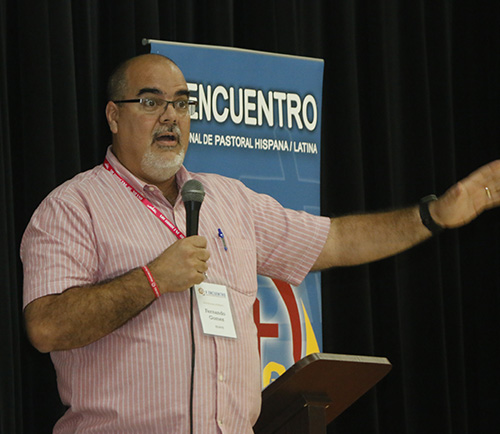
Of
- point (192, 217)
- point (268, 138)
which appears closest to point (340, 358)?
point (192, 217)

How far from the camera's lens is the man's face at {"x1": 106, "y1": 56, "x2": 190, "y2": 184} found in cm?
237

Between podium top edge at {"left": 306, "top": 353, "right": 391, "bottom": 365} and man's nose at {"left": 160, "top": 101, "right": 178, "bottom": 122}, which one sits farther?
man's nose at {"left": 160, "top": 101, "right": 178, "bottom": 122}

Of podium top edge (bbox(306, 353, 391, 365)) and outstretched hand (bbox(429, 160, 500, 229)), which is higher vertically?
outstretched hand (bbox(429, 160, 500, 229))

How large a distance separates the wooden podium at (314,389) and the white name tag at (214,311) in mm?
193

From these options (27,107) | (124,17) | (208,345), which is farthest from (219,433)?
(124,17)

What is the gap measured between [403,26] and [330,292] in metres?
1.56

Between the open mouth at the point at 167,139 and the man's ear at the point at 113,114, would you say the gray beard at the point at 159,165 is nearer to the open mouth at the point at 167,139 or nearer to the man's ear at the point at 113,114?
the open mouth at the point at 167,139

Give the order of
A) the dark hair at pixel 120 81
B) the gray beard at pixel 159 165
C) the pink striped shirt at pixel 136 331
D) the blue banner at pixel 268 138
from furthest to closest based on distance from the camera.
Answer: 1. the blue banner at pixel 268 138
2. the dark hair at pixel 120 81
3. the gray beard at pixel 159 165
4. the pink striped shirt at pixel 136 331

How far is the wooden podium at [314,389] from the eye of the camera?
76.4 inches

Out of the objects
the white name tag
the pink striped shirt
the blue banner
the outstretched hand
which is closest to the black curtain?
the blue banner

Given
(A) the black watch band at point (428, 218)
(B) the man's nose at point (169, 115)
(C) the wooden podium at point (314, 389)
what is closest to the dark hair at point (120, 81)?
(B) the man's nose at point (169, 115)

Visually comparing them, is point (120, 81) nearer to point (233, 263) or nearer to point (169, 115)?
point (169, 115)

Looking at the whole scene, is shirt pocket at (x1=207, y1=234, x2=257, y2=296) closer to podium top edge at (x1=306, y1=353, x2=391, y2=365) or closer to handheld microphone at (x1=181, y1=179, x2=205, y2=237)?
handheld microphone at (x1=181, y1=179, x2=205, y2=237)

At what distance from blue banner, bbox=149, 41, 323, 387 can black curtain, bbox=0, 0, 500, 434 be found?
0.49 metres
